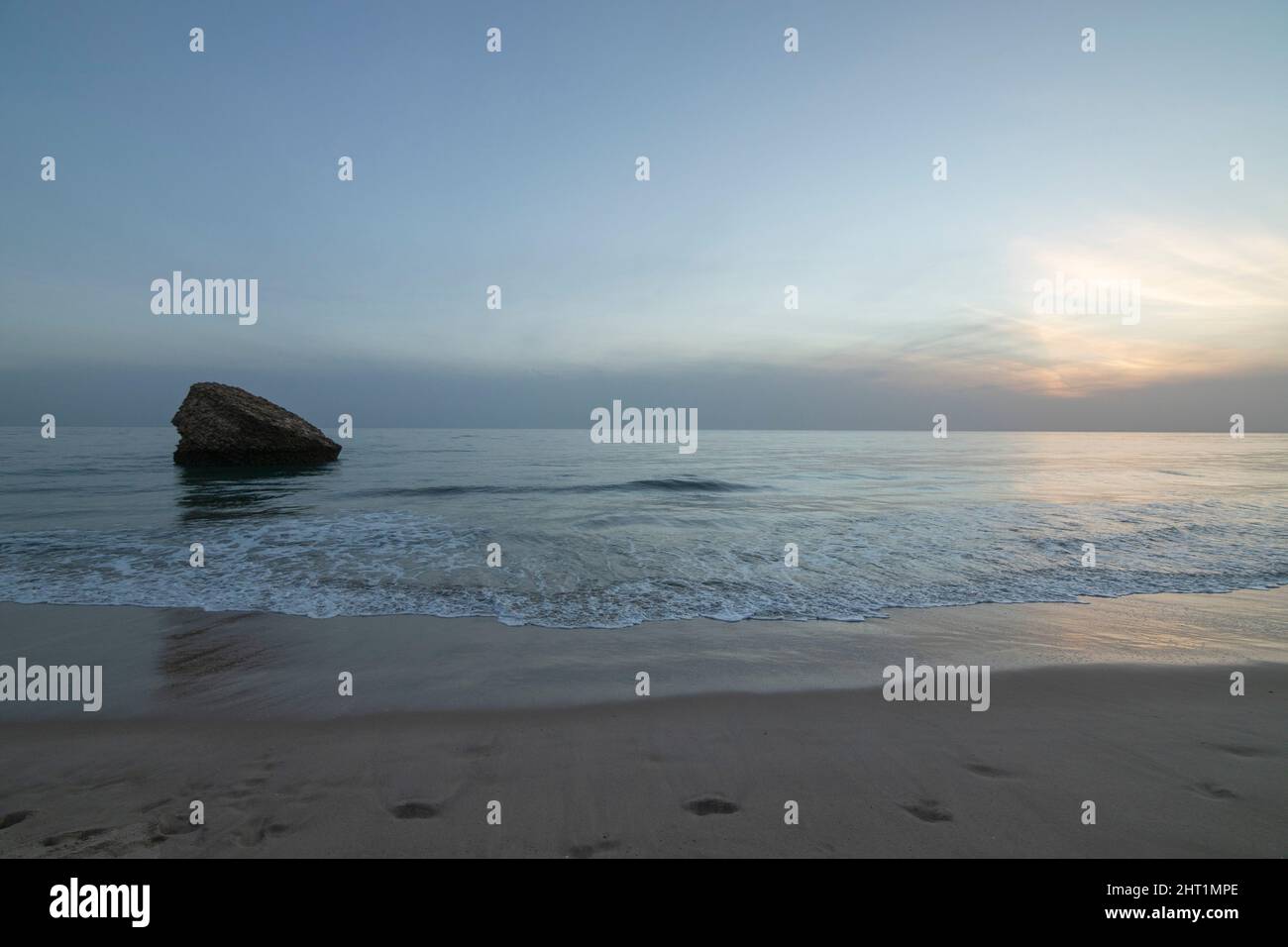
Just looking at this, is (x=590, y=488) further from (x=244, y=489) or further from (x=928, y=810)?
(x=928, y=810)

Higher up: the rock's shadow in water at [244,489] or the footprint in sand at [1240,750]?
the rock's shadow in water at [244,489]

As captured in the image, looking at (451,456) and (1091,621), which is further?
(451,456)

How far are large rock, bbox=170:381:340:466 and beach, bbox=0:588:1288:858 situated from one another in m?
27.5

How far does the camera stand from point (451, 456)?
43.8 metres

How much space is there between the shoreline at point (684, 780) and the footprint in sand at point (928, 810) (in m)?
0.01

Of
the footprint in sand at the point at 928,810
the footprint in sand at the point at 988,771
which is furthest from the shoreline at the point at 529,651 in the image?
the footprint in sand at the point at 928,810

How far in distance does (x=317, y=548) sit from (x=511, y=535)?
434 cm

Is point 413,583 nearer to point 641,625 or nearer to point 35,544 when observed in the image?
point 641,625

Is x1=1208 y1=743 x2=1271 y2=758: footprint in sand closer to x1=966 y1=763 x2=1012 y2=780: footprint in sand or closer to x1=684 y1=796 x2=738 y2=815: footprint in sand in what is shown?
x1=966 y1=763 x2=1012 y2=780: footprint in sand

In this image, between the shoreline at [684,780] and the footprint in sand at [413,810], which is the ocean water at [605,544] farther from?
the footprint in sand at [413,810]

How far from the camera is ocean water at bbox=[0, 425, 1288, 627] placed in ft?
31.4

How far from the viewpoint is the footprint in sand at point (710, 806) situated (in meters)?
3.87

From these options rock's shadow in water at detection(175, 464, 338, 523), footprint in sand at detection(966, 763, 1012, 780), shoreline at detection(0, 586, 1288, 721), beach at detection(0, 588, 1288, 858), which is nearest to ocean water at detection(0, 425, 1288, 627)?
rock's shadow in water at detection(175, 464, 338, 523)
